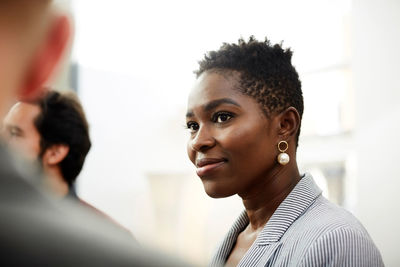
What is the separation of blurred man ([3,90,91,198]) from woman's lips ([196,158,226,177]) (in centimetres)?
48

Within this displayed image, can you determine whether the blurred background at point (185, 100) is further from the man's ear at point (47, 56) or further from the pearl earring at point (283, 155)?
the man's ear at point (47, 56)

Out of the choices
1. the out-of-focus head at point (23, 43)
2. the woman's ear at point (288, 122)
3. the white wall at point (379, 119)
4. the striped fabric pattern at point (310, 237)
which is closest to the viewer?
the out-of-focus head at point (23, 43)

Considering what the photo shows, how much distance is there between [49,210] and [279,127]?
39.6 inches

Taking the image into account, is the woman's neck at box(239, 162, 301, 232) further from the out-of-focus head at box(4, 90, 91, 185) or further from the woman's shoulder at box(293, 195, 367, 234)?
the out-of-focus head at box(4, 90, 91, 185)

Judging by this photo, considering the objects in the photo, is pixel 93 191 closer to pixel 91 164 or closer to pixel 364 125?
pixel 91 164

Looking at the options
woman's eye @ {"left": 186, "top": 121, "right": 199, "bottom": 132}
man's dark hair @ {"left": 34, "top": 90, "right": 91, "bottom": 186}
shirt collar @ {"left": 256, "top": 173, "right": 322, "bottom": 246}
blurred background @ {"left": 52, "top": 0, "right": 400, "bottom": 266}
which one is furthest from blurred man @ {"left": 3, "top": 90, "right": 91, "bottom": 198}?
blurred background @ {"left": 52, "top": 0, "right": 400, "bottom": 266}

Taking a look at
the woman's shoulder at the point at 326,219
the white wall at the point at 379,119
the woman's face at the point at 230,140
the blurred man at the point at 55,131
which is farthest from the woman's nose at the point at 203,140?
the white wall at the point at 379,119

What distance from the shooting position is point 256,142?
1.17m

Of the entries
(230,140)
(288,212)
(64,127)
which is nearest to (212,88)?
(230,140)

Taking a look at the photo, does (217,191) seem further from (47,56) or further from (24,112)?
(47,56)

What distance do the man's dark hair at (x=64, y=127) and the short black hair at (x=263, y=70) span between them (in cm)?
47

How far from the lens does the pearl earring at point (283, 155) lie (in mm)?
1181

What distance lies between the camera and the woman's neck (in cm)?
120

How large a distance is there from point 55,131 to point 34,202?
1.33 m
